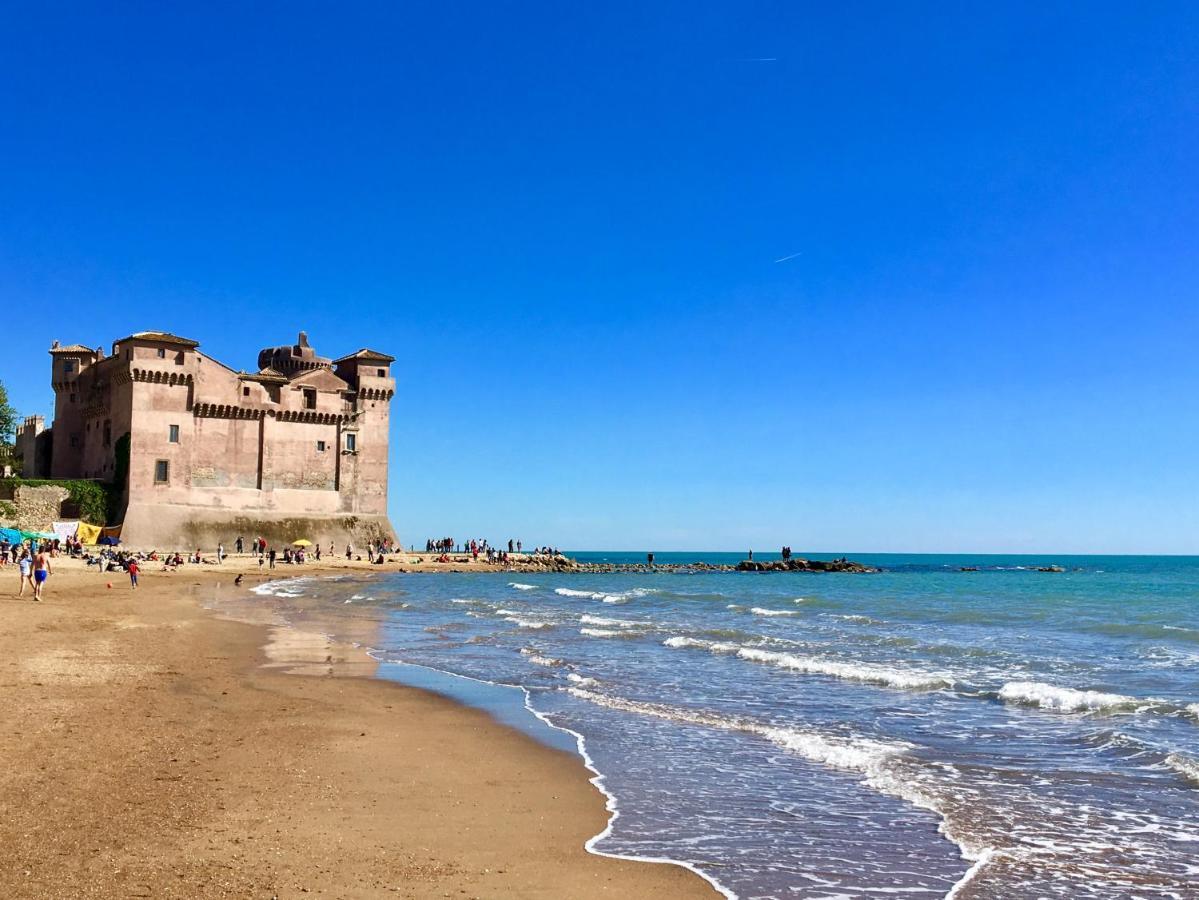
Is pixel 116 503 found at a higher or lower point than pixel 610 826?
higher

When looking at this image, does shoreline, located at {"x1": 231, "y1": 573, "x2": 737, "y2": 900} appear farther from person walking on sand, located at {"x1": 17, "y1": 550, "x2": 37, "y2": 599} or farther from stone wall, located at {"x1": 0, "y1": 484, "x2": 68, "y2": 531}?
stone wall, located at {"x1": 0, "y1": 484, "x2": 68, "y2": 531}

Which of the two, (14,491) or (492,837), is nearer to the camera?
(492,837)

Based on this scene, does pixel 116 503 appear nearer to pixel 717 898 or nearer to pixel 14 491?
pixel 14 491

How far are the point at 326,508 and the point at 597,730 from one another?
190 feet

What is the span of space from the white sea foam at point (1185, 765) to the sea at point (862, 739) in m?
0.04

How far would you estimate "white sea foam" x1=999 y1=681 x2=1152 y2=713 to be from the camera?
1359cm

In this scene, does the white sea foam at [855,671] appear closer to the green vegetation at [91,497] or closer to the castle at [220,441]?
the castle at [220,441]

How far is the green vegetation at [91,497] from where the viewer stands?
188ft

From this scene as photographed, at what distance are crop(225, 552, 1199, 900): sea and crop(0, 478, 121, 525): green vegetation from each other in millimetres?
35705

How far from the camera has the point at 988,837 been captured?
745 centimetres

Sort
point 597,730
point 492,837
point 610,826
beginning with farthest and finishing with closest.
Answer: point 597,730
point 610,826
point 492,837

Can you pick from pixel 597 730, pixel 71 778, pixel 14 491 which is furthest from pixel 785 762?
pixel 14 491

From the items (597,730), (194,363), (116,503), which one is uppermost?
(194,363)

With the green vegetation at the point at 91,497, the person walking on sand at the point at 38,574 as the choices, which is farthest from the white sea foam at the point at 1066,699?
the green vegetation at the point at 91,497
